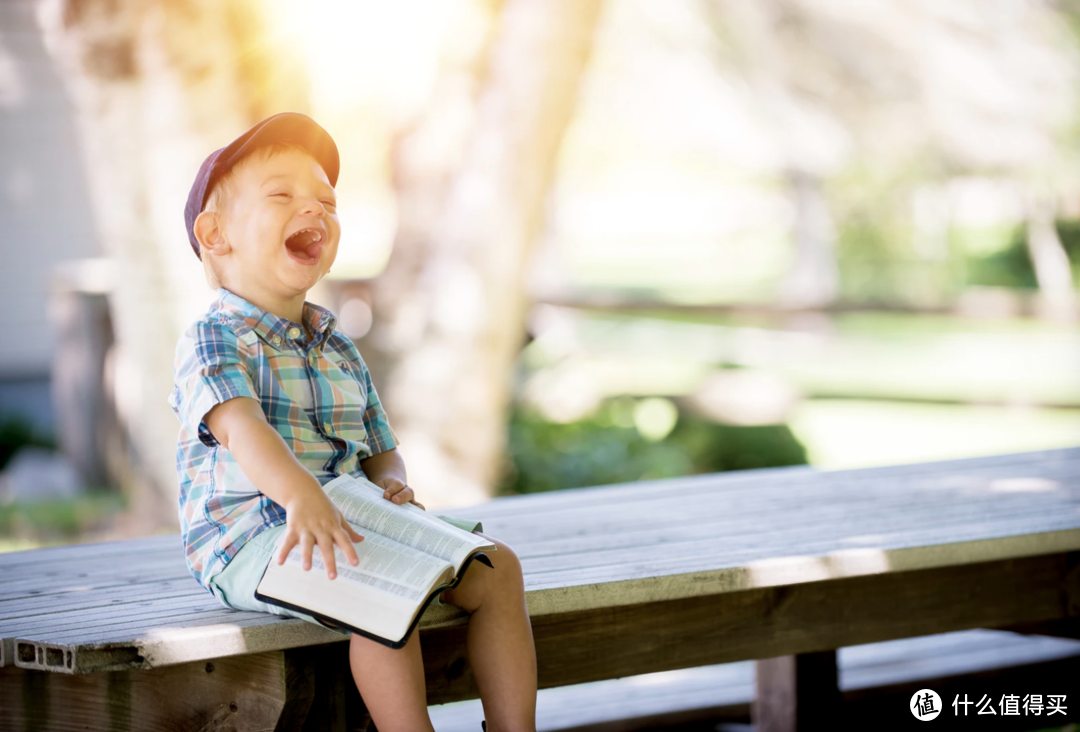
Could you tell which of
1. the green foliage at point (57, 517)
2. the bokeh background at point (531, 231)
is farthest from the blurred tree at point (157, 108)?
the green foliage at point (57, 517)

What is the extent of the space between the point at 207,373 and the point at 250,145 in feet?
1.40

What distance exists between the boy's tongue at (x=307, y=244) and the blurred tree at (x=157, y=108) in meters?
2.88

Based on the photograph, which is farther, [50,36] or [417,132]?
[417,132]

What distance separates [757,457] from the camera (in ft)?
24.8

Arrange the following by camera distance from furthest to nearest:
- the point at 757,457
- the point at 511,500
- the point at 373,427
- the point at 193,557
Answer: the point at 757,457 → the point at 511,500 → the point at 373,427 → the point at 193,557

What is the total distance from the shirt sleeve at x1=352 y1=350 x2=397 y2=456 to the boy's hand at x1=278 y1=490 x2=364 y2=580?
1.43 feet

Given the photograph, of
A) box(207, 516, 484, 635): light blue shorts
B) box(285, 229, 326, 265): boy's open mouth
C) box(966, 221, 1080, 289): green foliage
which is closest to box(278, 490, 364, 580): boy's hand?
box(207, 516, 484, 635): light blue shorts

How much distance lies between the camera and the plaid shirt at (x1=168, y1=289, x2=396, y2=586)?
189 cm

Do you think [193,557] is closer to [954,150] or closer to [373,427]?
[373,427]

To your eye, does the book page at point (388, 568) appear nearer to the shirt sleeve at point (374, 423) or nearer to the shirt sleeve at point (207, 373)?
the shirt sleeve at point (207, 373)

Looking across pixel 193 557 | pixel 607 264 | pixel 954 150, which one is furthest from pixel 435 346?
pixel 607 264

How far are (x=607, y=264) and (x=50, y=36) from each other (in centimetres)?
3104

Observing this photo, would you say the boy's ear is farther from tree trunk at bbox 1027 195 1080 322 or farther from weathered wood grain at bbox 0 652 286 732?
tree trunk at bbox 1027 195 1080 322

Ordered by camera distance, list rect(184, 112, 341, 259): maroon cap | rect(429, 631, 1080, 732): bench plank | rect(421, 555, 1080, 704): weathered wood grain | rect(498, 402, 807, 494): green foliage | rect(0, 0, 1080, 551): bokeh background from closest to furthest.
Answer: rect(184, 112, 341, 259): maroon cap, rect(421, 555, 1080, 704): weathered wood grain, rect(429, 631, 1080, 732): bench plank, rect(0, 0, 1080, 551): bokeh background, rect(498, 402, 807, 494): green foliage
